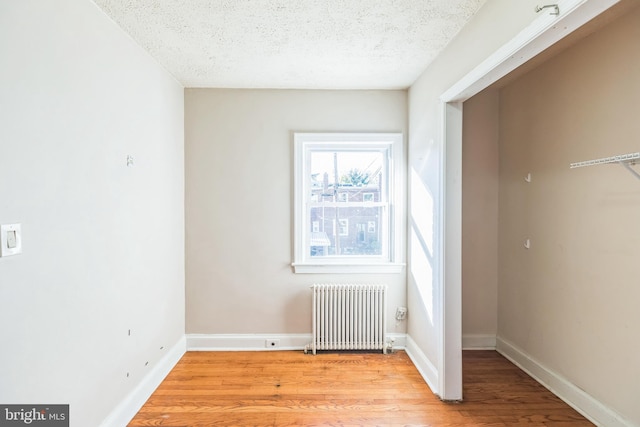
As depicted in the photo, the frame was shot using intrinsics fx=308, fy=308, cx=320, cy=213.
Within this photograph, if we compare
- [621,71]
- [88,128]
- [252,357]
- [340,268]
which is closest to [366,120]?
[340,268]

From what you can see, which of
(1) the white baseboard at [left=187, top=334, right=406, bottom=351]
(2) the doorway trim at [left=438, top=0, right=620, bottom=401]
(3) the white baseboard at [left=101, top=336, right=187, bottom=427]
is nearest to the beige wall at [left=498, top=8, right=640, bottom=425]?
(2) the doorway trim at [left=438, top=0, right=620, bottom=401]

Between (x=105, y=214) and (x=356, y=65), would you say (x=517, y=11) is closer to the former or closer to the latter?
(x=356, y=65)

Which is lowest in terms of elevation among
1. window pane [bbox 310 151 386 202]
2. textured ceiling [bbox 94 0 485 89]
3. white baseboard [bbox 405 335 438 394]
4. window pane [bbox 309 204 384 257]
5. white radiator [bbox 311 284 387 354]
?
white baseboard [bbox 405 335 438 394]

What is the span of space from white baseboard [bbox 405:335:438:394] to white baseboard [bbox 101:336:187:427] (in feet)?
7.09

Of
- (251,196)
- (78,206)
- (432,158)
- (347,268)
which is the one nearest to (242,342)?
(347,268)

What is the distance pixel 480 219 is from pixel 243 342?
8.72 ft

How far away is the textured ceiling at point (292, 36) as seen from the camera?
1.80 m

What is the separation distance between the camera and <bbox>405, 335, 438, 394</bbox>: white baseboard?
2.40m

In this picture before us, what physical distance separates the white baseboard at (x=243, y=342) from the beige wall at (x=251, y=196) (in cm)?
5

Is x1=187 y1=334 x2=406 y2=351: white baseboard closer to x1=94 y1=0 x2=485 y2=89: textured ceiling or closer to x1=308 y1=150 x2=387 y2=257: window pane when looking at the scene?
x1=308 y1=150 x2=387 y2=257: window pane

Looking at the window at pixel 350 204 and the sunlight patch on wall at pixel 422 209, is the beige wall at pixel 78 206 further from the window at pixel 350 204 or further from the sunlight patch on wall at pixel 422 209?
the sunlight patch on wall at pixel 422 209

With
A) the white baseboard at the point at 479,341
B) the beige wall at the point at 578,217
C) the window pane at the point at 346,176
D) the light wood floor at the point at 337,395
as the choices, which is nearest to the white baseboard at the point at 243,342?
the light wood floor at the point at 337,395

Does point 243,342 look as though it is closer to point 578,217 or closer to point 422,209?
point 422,209

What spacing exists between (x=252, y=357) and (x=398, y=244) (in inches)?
70.5
